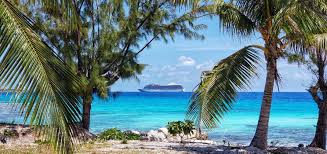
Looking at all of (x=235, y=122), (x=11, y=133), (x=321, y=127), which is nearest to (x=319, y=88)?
(x=321, y=127)

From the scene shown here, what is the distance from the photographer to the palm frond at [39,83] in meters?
5.03

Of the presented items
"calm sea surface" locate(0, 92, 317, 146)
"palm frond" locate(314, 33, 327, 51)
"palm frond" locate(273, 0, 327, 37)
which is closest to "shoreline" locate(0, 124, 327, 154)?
"calm sea surface" locate(0, 92, 317, 146)

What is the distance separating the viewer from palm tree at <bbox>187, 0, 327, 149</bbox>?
35.1 ft

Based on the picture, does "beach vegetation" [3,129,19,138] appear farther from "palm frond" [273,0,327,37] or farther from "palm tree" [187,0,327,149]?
"palm frond" [273,0,327,37]

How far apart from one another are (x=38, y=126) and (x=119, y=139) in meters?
11.0

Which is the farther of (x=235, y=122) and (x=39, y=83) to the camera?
(x=235, y=122)

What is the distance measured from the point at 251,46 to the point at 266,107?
6.00 ft

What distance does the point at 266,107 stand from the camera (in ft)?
41.7

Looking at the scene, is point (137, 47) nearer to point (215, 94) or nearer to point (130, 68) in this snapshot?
point (130, 68)

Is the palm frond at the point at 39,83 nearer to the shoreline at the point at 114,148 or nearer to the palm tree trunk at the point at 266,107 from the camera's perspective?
the shoreline at the point at 114,148

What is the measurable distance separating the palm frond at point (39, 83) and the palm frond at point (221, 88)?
5.55 meters

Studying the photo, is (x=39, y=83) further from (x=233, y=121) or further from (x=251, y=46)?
(x=233, y=121)

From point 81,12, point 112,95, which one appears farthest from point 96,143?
point 81,12

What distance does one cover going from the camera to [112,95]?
17484 millimetres
